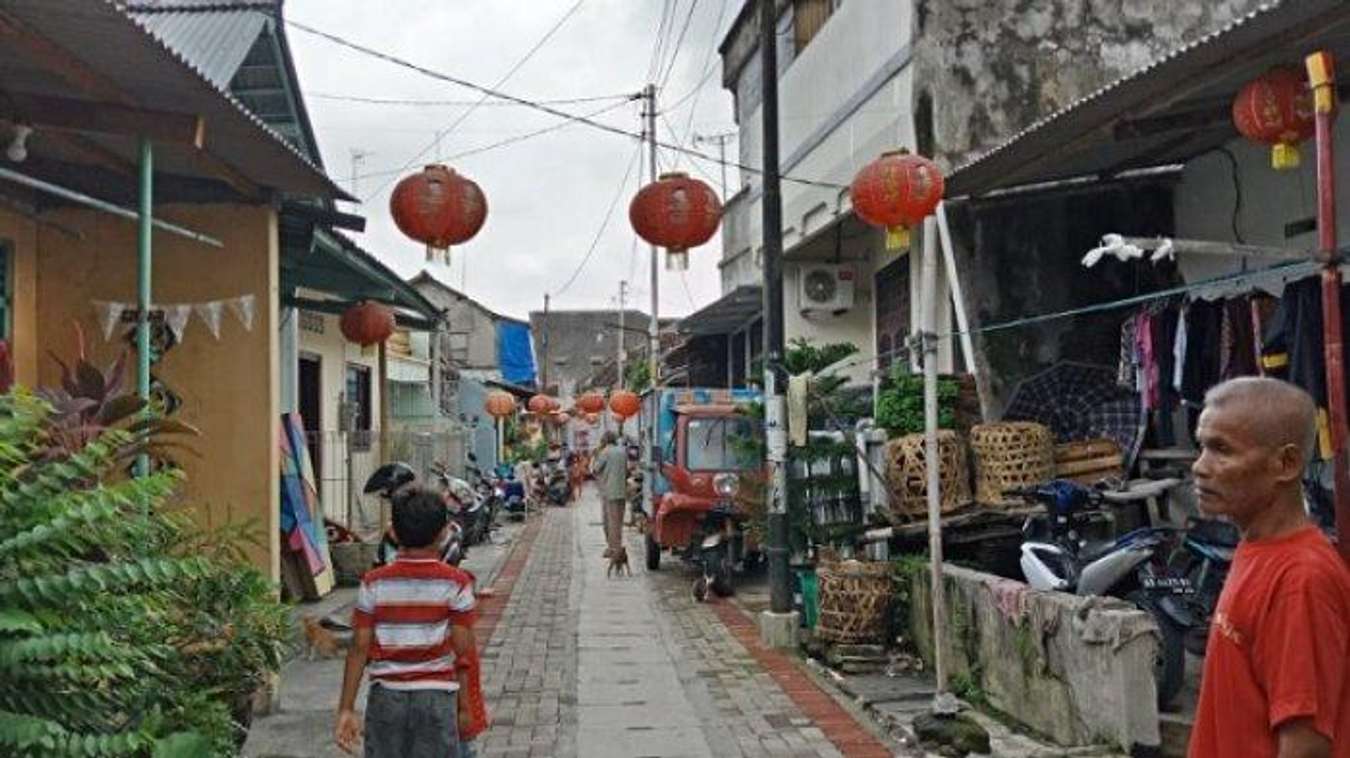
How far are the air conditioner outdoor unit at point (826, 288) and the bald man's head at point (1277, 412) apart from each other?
1267cm

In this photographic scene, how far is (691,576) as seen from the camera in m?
15.8

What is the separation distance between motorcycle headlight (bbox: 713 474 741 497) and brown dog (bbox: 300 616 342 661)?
5.95 m

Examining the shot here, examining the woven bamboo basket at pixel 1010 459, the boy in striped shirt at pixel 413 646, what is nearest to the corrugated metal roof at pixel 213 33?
the boy in striped shirt at pixel 413 646

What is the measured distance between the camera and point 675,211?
9.01 m

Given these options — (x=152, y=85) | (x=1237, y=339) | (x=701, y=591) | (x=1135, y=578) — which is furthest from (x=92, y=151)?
(x=701, y=591)

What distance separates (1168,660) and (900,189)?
3.33m

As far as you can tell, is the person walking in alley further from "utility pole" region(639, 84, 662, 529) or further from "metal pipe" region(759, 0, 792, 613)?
"metal pipe" region(759, 0, 792, 613)

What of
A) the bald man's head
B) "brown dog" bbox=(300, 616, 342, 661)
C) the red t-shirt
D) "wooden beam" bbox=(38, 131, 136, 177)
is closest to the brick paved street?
"brown dog" bbox=(300, 616, 342, 661)

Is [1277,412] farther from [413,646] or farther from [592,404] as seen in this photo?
[592,404]

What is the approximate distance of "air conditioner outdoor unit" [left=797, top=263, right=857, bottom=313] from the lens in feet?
50.7

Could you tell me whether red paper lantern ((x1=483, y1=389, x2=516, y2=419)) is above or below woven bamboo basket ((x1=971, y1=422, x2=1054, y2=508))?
above

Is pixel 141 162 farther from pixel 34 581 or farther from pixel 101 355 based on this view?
pixel 34 581

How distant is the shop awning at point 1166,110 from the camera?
612 centimetres

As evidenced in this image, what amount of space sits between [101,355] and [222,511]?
1363mm
